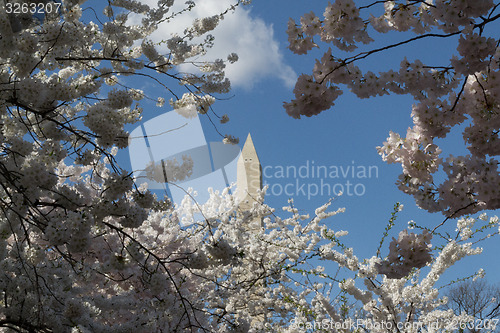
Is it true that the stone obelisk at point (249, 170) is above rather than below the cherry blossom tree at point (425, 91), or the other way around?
above

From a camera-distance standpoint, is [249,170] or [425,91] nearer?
[425,91]

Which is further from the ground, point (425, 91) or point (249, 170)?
point (249, 170)

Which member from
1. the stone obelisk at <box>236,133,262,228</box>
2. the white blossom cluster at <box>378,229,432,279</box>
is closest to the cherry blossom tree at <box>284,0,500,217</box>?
the white blossom cluster at <box>378,229,432,279</box>

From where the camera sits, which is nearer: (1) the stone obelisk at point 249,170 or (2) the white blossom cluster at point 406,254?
(2) the white blossom cluster at point 406,254

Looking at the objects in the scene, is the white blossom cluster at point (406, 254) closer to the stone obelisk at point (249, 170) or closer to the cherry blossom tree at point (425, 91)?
the cherry blossom tree at point (425, 91)

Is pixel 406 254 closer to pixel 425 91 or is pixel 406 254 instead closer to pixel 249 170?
pixel 425 91

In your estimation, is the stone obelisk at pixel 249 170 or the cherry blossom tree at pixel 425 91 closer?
the cherry blossom tree at pixel 425 91

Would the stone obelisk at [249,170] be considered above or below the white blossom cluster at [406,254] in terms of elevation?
above

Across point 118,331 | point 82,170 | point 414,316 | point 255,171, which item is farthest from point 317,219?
point 255,171

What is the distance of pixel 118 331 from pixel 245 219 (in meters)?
4.24

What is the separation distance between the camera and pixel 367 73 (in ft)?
12.0

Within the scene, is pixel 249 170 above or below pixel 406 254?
above

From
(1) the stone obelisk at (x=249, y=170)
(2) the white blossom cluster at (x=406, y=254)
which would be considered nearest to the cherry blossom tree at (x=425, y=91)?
(2) the white blossom cluster at (x=406, y=254)

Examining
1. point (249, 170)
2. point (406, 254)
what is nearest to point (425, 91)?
point (406, 254)
